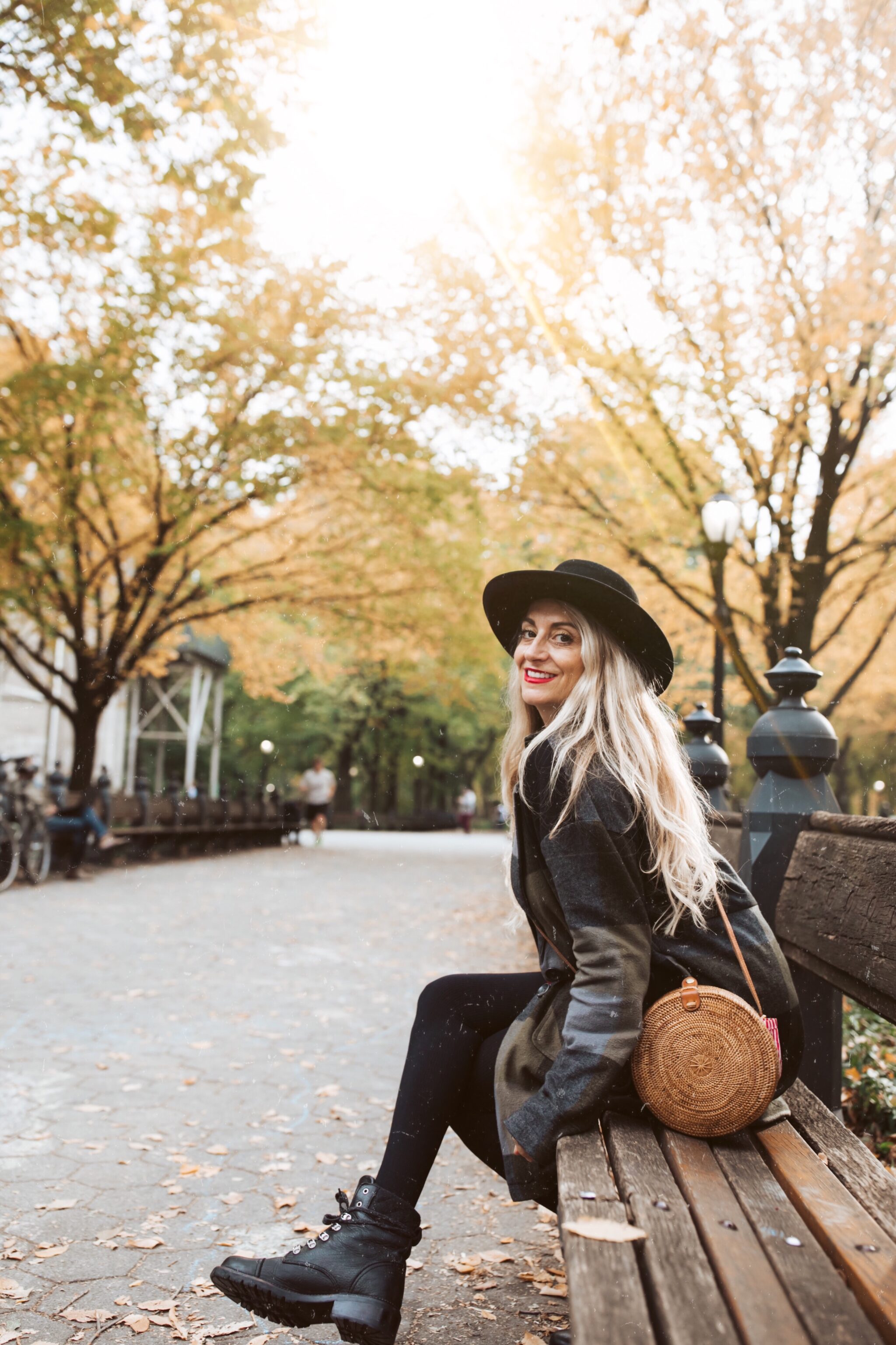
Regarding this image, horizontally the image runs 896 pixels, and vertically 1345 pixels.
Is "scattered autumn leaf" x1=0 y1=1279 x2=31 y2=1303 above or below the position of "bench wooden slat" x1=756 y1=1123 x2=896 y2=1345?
below

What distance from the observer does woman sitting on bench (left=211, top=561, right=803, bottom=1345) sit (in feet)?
6.43

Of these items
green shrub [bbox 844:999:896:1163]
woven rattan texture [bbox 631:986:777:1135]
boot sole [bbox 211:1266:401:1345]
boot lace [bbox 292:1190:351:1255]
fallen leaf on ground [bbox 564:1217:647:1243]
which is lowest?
green shrub [bbox 844:999:896:1163]

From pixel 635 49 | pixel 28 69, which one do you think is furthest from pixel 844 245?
pixel 28 69

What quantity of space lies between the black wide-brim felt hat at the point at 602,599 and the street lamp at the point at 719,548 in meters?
6.52

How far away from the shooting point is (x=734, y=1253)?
146 centimetres

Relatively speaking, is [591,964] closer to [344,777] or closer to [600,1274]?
[600,1274]

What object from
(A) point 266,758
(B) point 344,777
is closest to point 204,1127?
(B) point 344,777

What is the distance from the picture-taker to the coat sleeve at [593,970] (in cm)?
191

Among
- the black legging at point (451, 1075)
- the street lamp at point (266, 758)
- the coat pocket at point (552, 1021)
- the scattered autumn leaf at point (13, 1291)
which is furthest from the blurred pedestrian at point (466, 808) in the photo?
the coat pocket at point (552, 1021)

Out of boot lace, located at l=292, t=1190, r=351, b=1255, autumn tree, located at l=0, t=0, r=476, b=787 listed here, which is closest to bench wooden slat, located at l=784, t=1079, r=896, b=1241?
boot lace, located at l=292, t=1190, r=351, b=1255

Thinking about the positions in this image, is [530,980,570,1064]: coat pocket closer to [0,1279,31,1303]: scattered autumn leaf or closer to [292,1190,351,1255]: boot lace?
[292,1190,351,1255]: boot lace

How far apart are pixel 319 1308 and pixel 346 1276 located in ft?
0.25

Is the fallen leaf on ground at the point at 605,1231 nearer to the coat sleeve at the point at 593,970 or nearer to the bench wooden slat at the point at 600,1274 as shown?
the bench wooden slat at the point at 600,1274

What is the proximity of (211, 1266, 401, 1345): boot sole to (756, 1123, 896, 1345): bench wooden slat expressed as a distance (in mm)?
797
